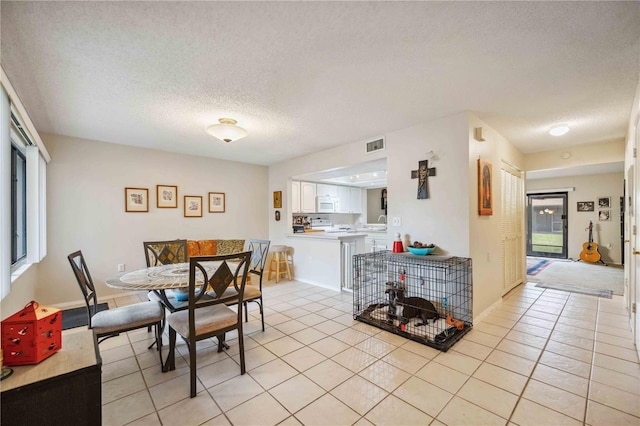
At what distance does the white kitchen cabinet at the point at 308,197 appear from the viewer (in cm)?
662

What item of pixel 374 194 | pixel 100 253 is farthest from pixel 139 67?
pixel 374 194

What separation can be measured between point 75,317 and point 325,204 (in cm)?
515

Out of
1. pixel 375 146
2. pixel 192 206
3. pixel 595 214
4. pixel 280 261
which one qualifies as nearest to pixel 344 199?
pixel 280 261

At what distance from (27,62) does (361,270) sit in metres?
3.69

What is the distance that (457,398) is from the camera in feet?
6.23

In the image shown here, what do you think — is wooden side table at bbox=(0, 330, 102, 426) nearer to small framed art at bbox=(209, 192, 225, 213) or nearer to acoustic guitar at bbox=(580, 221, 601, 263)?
small framed art at bbox=(209, 192, 225, 213)

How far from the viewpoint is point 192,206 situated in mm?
5160

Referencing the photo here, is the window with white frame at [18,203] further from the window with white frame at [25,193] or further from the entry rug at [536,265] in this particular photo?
the entry rug at [536,265]

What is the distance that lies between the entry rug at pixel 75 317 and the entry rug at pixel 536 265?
25.4 feet

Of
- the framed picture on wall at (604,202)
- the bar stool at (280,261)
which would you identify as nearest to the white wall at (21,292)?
the bar stool at (280,261)

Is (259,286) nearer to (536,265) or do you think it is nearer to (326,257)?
(326,257)

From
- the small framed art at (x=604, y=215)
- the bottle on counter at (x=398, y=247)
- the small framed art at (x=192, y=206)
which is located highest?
the small framed art at (x=192, y=206)

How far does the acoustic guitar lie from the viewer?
6.86 meters

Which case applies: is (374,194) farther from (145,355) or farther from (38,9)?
(38,9)
